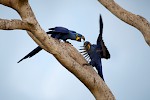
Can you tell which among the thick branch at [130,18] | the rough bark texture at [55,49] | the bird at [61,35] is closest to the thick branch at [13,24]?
the rough bark texture at [55,49]

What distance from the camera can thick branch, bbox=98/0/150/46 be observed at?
8.21 ft

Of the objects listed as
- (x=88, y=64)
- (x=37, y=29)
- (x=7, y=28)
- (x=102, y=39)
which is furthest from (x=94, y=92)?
(x=7, y=28)

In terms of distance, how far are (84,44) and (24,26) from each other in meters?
0.85

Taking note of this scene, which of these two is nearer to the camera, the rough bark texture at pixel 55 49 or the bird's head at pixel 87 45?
the rough bark texture at pixel 55 49

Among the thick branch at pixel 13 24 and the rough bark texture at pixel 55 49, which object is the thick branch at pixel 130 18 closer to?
the rough bark texture at pixel 55 49

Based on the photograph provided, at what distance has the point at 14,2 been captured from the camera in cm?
236

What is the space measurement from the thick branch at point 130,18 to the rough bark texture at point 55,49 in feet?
1.57

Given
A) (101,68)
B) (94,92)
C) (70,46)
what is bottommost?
(94,92)

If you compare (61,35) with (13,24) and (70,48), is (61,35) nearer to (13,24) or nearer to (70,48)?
(70,48)

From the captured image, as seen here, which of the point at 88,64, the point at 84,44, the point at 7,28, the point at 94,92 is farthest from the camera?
the point at 84,44

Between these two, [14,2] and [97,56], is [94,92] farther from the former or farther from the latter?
[14,2]

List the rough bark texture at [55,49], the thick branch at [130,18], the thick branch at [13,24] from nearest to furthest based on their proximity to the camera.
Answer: the thick branch at [13,24] < the rough bark texture at [55,49] < the thick branch at [130,18]

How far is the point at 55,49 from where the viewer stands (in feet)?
7.77

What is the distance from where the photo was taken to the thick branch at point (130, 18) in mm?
2502
